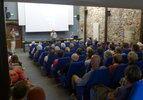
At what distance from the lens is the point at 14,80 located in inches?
128

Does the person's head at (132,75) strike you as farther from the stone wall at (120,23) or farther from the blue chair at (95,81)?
the stone wall at (120,23)

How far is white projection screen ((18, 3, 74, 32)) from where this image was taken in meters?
12.7

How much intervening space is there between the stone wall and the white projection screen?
304 centimetres

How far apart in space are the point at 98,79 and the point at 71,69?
2.66 ft

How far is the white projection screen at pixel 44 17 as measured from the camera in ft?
41.5

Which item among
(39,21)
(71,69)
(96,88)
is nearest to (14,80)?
(71,69)

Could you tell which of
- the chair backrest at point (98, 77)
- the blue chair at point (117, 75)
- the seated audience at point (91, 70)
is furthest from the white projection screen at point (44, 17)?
the chair backrest at point (98, 77)

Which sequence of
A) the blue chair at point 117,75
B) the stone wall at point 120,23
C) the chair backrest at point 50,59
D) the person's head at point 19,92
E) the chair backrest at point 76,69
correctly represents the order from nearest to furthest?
the person's head at point 19,92
the blue chair at point 117,75
the chair backrest at point 76,69
the chair backrest at point 50,59
the stone wall at point 120,23

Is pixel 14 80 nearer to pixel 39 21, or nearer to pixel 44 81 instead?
pixel 44 81

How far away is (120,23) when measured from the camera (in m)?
9.33

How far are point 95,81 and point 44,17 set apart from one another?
36.2 ft

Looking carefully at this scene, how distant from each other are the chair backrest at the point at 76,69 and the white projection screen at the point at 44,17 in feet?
32.6

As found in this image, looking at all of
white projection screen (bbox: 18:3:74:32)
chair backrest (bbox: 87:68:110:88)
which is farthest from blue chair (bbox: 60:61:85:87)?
white projection screen (bbox: 18:3:74:32)

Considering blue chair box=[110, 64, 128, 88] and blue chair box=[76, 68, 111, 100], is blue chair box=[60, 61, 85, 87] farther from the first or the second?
blue chair box=[110, 64, 128, 88]
